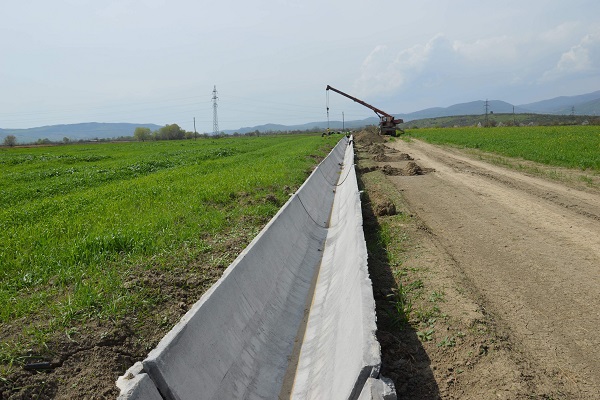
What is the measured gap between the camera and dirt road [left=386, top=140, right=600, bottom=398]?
3178mm

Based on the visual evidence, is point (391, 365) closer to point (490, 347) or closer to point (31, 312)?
point (490, 347)

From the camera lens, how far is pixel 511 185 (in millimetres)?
10484

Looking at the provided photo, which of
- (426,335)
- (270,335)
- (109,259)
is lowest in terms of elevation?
(270,335)

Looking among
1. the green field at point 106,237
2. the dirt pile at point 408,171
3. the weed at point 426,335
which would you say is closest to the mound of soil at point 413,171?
the dirt pile at point 408,171

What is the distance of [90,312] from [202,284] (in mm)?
1258

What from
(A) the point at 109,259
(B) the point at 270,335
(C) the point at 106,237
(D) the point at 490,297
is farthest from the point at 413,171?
(B) the point at 270,335

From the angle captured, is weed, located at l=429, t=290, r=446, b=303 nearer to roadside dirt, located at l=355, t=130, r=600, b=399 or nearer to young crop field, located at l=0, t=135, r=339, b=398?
roadside dirt, located at l=355, t=130, r=600, b=399

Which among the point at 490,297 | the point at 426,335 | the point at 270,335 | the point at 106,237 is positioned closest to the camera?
the point at 426,335

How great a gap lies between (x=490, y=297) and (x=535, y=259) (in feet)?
4.67

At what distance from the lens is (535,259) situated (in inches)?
201

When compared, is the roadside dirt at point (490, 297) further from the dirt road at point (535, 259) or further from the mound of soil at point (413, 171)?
the mound of soil at point (413, 171)

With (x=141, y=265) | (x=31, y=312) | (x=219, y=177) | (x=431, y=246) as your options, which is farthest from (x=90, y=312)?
(x=219, y=177)

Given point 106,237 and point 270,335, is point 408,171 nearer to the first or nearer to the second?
point 106,237

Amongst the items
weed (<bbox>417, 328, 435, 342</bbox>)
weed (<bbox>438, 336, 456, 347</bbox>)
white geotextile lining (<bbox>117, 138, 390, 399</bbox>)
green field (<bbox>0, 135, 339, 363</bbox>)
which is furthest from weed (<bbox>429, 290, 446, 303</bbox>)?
green field (<bbox>0, 135, 339, 363</bbox>)
